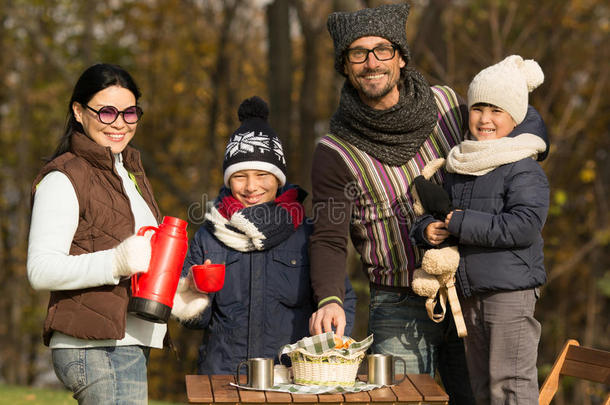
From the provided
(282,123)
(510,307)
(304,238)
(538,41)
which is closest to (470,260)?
(510,307)

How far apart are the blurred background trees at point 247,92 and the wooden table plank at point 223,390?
16.1 ft

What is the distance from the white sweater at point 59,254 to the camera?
2740mm

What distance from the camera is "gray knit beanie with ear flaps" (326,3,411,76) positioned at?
3572 millimetres

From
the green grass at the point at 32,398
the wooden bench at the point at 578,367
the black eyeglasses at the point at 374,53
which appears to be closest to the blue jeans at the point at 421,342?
the wooden bench at the point at 578,367

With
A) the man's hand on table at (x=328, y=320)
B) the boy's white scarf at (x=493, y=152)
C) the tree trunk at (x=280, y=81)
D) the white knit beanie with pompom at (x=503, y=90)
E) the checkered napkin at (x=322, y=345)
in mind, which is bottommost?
the checkered napkin at (x=322, y=345)

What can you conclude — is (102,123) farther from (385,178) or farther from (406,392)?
(406,392)

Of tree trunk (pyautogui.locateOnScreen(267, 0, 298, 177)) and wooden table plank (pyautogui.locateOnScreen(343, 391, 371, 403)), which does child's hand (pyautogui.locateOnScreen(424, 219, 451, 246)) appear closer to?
wooden table plank (pyautogui.locateOnScreen(343, 391, 371, 403))

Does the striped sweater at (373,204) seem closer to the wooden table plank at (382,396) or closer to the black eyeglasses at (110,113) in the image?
the wooden table plank at (382,396)

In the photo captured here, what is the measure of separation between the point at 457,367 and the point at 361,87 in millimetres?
1258

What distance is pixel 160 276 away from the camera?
114 inches

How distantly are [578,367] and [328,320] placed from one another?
3.51 ft

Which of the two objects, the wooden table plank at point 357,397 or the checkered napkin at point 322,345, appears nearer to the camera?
the wooden table plank at point 357,397

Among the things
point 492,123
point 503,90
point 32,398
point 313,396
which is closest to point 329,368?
point 313,396

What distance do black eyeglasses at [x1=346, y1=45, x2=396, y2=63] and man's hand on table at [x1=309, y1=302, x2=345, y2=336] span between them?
1.06 m
